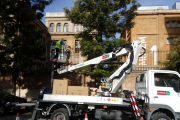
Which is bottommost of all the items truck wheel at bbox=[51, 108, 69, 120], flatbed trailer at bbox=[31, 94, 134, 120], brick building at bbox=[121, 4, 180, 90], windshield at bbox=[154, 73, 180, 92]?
truck wheel at bbox=[51, 108, 69, 120]

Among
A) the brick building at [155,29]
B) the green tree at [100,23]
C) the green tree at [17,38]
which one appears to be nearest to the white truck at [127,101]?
the green tree at [100,23]

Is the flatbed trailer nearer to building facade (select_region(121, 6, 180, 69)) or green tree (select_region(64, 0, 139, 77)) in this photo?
green tree (select_region(64, 0, 139, 77))

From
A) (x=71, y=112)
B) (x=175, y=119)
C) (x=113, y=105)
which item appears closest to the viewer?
(x=175, y=119)

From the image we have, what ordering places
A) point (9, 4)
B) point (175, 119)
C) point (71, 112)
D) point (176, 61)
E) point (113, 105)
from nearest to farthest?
point (175, 119) < point (113, 105) < point (71, 112) < point (176, 61) < point (9, 4)

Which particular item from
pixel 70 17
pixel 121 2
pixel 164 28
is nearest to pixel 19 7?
pixel 70 17

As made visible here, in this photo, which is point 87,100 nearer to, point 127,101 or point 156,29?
point 127,101

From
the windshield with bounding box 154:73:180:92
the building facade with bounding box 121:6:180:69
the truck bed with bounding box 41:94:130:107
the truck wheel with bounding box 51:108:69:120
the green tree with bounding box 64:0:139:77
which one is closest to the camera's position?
the windshield with bounding box 154:73:180:92

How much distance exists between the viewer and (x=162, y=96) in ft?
21.0

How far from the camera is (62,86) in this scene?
7.34 meters

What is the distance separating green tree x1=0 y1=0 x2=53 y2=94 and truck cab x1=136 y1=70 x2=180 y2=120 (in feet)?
27.5

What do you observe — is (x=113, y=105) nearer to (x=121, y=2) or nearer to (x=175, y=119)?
(x=175, y=119)

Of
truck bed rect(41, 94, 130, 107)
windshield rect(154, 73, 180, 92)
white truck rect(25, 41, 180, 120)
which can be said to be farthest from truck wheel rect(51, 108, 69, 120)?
windshield rect(154, 73, 180, 92)

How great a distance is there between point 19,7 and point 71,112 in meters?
8.71

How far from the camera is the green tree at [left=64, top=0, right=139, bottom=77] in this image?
10.4m
